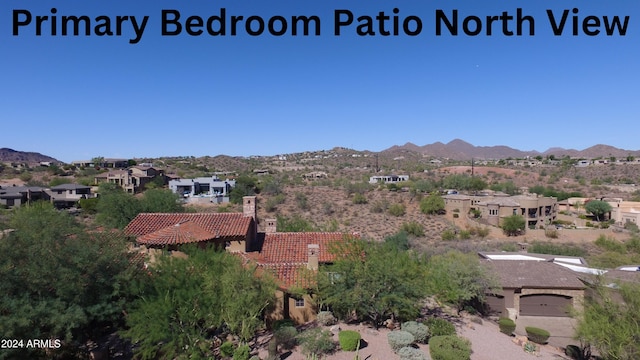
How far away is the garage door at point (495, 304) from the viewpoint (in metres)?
23.6

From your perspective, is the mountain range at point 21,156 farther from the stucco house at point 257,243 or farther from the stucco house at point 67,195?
the stucco house at point 257,243

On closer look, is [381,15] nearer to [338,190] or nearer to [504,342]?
[504,342]

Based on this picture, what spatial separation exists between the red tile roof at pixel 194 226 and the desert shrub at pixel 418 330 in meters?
10.7

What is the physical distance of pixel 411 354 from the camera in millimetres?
14844

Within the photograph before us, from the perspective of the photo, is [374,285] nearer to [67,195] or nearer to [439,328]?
[439,328]

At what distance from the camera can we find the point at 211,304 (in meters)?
14.3

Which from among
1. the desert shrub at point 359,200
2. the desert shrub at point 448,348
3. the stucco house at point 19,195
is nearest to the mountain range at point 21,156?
the stucco house at point 19,195

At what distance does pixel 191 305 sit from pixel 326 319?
704cm

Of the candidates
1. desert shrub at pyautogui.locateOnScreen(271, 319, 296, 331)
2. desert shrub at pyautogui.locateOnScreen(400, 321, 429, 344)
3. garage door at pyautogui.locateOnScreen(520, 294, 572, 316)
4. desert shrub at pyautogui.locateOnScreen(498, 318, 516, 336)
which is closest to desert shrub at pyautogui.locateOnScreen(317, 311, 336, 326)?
desert shrub at pyautogui.locateOnScreen(271, 319, 296, 331)

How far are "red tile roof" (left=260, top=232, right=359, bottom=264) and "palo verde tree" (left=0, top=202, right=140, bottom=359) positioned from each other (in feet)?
25.9

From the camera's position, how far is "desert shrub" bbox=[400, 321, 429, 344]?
16672 millimetres

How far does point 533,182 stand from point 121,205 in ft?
285

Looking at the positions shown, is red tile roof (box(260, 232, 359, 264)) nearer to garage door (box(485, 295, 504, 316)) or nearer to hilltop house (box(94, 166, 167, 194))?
garage door (box(485, 295, 504, 316))

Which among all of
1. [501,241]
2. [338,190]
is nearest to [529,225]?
[501,241]
